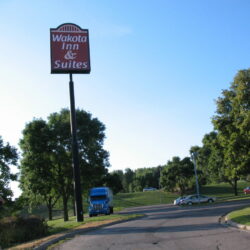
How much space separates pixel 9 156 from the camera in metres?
36.1

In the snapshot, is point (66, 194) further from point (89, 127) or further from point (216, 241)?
point (216, 241)

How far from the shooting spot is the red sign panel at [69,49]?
31.2 m

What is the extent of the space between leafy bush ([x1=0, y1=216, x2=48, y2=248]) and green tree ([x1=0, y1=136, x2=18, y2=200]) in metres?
16.7

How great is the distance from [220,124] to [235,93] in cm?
315

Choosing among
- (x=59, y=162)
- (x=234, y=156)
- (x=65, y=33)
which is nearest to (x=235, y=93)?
(x=234, y=156)

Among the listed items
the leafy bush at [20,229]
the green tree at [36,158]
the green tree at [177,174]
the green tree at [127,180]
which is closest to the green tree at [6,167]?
the green tree at [36,158]

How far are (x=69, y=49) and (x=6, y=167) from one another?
44.7 feet

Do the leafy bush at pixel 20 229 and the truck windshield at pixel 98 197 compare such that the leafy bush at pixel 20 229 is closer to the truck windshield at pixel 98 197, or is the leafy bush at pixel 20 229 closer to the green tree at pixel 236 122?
the truck windshield at pixel 98 197

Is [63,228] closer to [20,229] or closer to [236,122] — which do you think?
[20,229]

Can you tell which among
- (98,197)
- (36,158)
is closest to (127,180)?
(36,158)

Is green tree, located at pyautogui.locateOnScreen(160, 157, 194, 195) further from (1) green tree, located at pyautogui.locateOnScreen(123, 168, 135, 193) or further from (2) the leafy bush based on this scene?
(1) green tree, located at pyautogui.locateOnScreen(123, 168, 135, 193)

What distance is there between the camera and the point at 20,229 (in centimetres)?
1850

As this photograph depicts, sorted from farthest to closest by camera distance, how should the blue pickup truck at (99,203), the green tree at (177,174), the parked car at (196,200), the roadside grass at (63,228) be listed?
the green tree at (177,174), the parked car at (196,200), the blue pickup truck at (99,203), the roadside grass at (63,228)

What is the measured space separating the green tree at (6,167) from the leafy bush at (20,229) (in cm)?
1667
